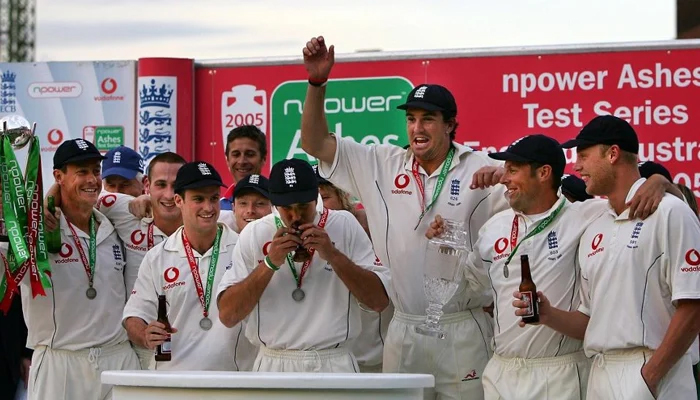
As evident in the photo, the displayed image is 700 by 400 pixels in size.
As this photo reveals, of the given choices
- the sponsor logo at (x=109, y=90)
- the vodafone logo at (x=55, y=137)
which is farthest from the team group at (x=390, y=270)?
the vodafone logo at (x=55, y=137)

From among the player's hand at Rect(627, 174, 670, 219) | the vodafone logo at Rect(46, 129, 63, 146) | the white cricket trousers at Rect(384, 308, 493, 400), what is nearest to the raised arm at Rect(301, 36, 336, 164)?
the white cricket trousers at Rect(384, 308, 493, 400)

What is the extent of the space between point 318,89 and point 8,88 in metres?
5.03

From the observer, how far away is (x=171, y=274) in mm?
6887

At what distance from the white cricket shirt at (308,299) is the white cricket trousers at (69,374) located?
1.14 meters

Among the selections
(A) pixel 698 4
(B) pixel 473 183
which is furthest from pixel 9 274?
→ (A) pixel 698 4

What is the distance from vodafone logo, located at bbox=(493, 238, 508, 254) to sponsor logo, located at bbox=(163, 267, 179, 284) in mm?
1755

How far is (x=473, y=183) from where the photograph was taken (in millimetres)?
6684

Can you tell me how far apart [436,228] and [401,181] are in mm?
521

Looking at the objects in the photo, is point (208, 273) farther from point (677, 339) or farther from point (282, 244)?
point (677, 339)

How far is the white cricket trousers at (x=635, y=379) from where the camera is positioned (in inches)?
232

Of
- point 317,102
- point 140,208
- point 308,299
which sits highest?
point 317,102

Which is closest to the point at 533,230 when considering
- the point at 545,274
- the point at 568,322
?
the point at 545,274

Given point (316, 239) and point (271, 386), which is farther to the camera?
point (316, 239)

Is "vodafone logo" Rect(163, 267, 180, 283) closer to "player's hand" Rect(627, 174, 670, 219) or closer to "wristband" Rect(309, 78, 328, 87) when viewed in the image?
"wristband" Rect(309, 78, 328, 87)
